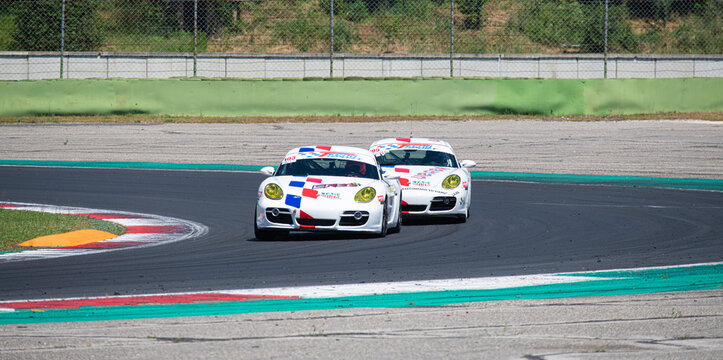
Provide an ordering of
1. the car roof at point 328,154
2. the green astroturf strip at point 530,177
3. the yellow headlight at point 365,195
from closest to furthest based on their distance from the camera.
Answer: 1. the yellow headlight at point 365,195
2. the car roof at point 328,154
3. the green astroturf strip at point 530,177

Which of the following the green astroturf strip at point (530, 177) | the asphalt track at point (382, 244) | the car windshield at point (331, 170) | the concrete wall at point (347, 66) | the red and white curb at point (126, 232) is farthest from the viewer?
the concrete wall at point (347, 66)

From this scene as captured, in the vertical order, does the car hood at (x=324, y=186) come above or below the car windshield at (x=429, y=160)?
below

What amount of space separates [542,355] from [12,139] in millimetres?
20271

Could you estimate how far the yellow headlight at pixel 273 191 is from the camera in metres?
11.7

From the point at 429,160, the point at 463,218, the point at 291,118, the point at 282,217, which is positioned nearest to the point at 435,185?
the point at 463,218

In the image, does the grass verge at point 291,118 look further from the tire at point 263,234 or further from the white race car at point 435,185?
the tire at point 263,234

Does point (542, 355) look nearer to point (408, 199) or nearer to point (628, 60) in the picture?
point (408, 199)

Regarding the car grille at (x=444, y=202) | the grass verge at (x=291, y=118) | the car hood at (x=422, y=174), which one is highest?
the grass verge at (x=291, y=118)

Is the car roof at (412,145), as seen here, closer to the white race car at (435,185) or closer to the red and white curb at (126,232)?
the white race car at (435,185)

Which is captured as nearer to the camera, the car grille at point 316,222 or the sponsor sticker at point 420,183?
the car grille at point 316,222

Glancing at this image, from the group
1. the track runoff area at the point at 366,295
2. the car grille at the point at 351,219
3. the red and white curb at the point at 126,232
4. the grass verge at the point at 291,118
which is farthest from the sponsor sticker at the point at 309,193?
the grass verge at the point at 291,118

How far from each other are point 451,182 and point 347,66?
599 inches

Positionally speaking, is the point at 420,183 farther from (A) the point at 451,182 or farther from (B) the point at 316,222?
(B) the point at 316,222

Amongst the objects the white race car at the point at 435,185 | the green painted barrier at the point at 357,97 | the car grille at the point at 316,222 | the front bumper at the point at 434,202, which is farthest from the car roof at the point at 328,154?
the green painted barrier at the point at 357,97
